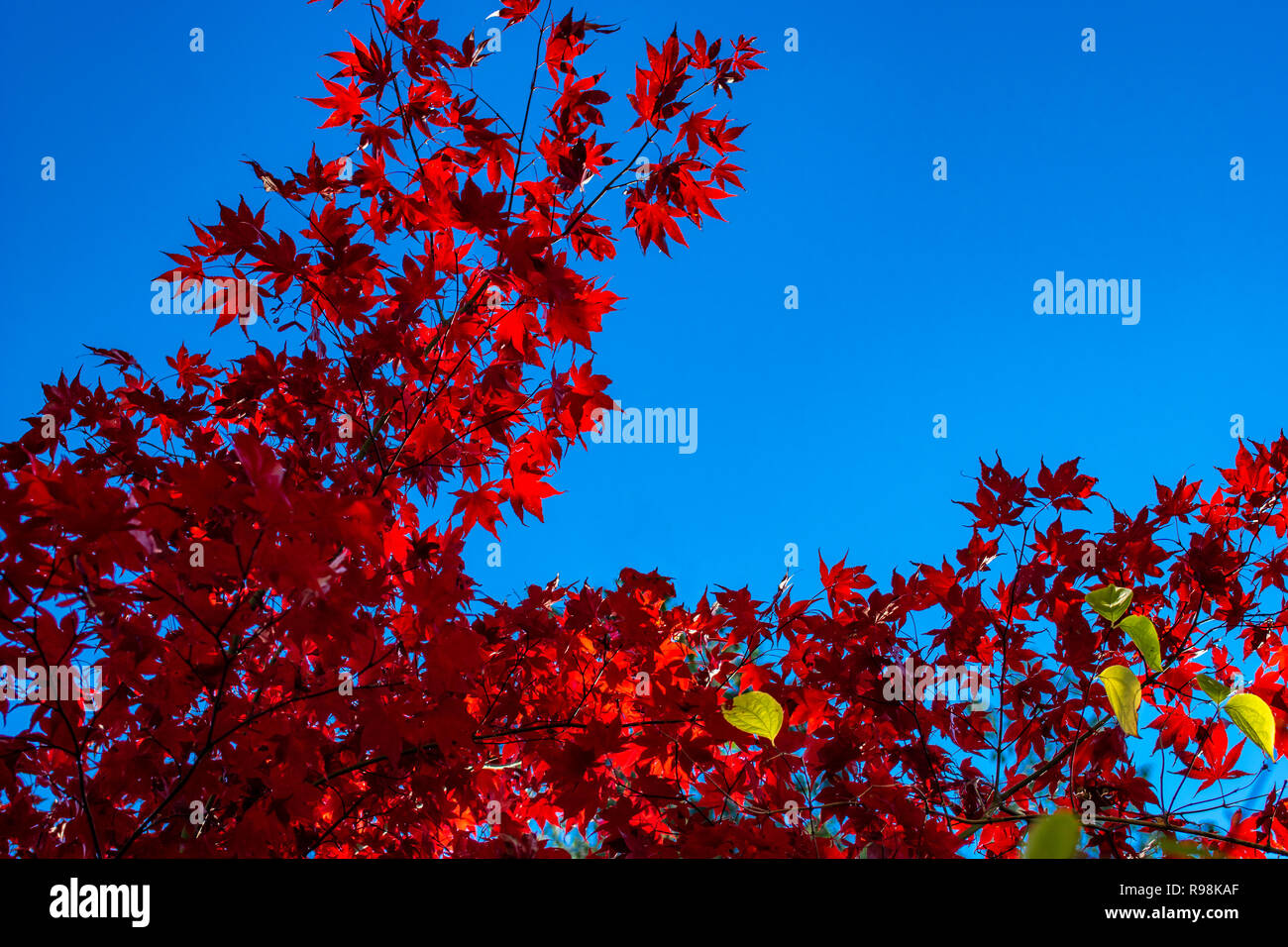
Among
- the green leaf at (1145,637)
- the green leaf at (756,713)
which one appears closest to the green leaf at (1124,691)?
the green leaf at (1145,637)

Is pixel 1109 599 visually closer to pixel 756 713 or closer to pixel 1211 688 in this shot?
pixel 1211 688

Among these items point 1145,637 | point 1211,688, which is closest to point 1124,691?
point 1145,637

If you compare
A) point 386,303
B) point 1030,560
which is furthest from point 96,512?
point 1030,560

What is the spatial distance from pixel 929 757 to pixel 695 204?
1878 mm

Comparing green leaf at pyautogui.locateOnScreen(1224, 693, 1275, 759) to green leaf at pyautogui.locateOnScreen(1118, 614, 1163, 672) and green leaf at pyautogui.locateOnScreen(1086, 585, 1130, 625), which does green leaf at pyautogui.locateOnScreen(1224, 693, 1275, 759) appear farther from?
green leaf at pyautogui.locateOnScreen(1086, 585, 1130, 625)

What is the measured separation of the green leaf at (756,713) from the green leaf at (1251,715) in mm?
692

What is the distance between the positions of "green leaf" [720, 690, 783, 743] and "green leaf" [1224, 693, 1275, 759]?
Result: 2.27 feet

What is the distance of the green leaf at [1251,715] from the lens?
0.93 m

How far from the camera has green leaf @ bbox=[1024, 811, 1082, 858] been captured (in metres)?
0.48

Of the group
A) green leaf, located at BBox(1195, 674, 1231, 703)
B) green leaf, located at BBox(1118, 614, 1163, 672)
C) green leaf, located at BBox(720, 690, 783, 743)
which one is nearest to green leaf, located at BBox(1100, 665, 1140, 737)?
green leaf, located at BBox(1118, 614, 1163, 672)

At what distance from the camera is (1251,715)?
959 mm
